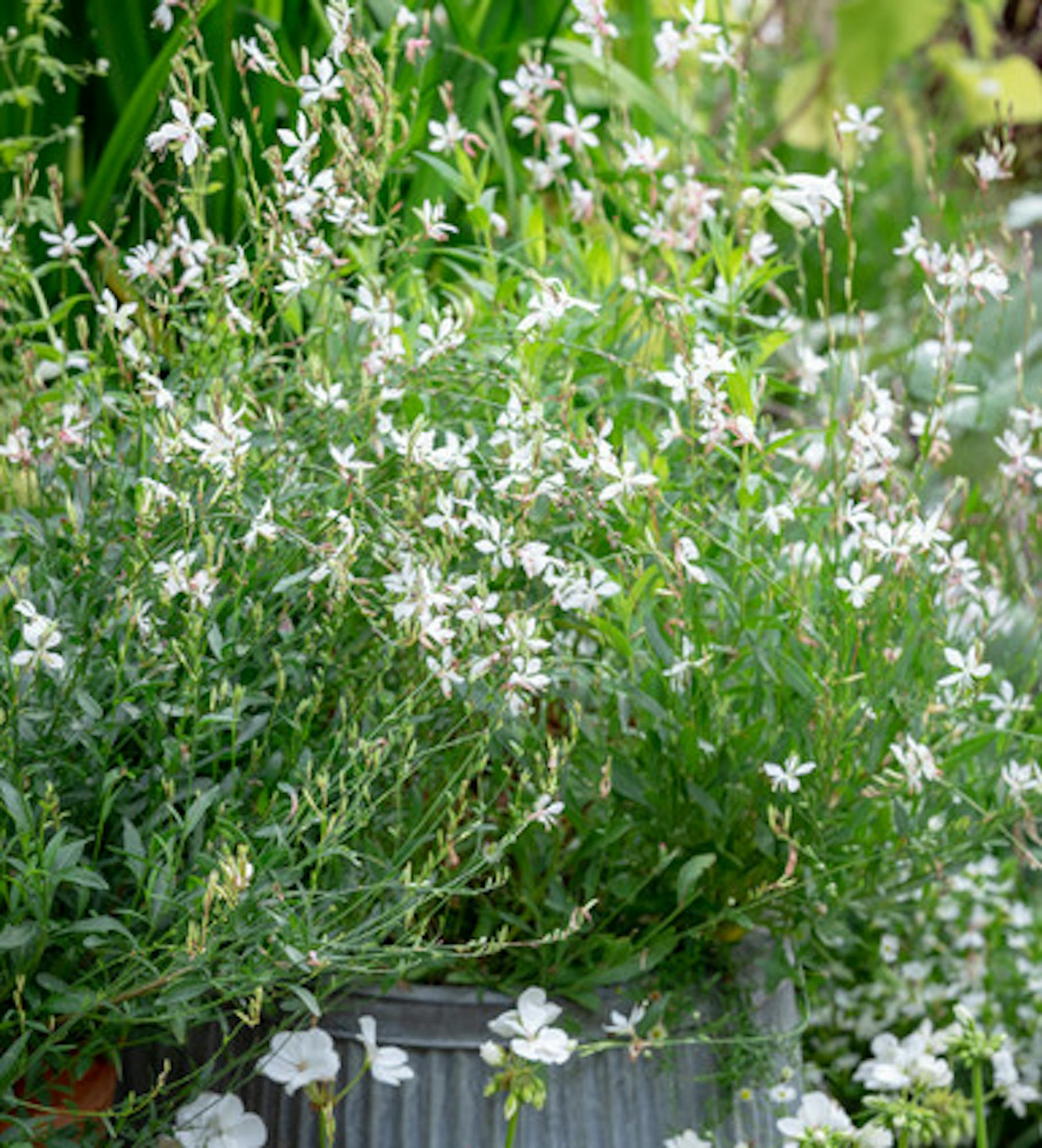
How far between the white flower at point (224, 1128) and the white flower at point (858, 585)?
1.82 ft

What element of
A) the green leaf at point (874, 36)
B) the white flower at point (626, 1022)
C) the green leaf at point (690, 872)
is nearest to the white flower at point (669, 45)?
the green leaf at point (690, 872)

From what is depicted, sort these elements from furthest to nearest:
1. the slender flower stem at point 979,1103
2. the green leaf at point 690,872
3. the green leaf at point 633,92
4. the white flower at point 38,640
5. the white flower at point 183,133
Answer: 1. the green leaf at point 633,92
2. the slender flower stem at point 979,1103
3. the green leaf at point 690,872
4. the white flower at point 183,133
5. the white flower at point 38,640

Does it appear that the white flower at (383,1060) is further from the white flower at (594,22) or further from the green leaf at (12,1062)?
the white flower at (594,22)

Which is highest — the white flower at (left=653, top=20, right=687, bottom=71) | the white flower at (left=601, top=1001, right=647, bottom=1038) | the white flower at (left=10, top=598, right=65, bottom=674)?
the white flower at (left=653, top=20, right=687, bottom=71)

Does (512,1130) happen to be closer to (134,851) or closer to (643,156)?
(134,851)

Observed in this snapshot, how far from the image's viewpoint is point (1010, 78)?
3150mm

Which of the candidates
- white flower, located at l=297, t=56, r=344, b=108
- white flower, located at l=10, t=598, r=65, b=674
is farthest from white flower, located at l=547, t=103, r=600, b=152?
white flower, located at l=10, t=598, r=65, b=674

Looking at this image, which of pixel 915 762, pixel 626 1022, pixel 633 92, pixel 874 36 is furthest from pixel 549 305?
pixel 874 36

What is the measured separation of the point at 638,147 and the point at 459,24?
42cm

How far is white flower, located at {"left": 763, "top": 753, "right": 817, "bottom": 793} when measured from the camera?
1.12 m

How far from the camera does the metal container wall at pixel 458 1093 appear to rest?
1.22 metres

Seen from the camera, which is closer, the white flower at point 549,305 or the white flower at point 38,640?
the white flower at point 38,640

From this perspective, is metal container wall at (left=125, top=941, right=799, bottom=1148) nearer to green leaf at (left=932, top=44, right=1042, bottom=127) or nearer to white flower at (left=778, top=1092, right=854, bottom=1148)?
white flower at (left=778, top=1092, right=854, bottom=1148)

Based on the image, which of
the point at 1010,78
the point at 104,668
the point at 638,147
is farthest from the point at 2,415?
the point at 1010,78
